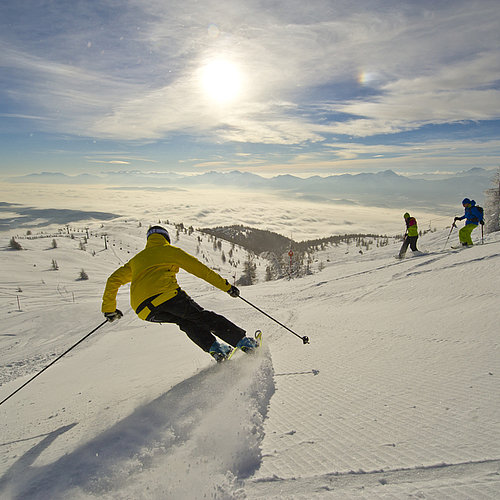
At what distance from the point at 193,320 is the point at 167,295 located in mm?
561

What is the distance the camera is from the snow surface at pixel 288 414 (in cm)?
195

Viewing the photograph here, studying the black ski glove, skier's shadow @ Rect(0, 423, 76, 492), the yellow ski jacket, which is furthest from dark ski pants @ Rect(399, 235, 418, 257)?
skier's shadow @ Rect(0, 423, 76, 492)

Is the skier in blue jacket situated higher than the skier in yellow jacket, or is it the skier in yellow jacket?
the skier in blue jacket

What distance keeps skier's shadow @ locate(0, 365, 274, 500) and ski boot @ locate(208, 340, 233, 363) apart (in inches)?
28.0

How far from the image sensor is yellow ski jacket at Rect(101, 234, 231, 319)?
3896mm

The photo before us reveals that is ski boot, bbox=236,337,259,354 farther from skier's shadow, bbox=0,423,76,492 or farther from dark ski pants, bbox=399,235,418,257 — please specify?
dark ski pants, bbox=399,235,418,257

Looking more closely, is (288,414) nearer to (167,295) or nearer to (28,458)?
(167,295)

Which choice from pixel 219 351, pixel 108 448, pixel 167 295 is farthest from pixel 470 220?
pixel 108 448

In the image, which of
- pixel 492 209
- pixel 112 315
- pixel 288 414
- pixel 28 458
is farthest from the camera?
pixel 492 209

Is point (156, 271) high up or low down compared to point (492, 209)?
down

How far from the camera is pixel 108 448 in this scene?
8.23 ft

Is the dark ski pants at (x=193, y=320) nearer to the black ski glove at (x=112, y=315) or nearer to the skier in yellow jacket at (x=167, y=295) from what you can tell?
the skier in yellow jacket at (x=167, y=295)

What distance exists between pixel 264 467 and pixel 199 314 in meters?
2.33

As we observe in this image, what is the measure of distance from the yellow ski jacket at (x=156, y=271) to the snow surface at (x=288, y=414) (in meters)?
1.29
